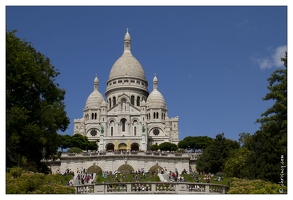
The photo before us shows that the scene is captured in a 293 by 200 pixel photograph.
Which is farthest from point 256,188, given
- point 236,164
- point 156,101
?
point 156,101

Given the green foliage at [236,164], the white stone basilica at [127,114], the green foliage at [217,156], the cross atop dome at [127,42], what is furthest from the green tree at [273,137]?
the cross atop dome at [127,42]

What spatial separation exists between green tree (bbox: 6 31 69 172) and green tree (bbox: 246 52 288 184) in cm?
1321

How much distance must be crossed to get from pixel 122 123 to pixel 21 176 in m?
74.5

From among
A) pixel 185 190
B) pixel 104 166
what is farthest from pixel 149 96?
pixel 185 190

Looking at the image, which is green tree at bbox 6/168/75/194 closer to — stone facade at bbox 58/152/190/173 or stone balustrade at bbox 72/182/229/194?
stone balustrade at bbox 72/182/229/194

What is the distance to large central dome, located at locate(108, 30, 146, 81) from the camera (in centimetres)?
11050

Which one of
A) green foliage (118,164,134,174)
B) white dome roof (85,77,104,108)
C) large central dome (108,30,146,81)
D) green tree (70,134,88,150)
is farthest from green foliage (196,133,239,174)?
large central dome (108,30,146,81)

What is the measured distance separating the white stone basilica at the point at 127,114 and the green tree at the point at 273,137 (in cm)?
5710

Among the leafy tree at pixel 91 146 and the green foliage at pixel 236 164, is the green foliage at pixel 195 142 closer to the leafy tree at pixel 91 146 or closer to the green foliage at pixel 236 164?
the leafy tree at pixel 91 146

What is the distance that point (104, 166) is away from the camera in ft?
192

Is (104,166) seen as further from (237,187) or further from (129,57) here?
(129,57)

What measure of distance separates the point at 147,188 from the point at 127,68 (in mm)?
88210

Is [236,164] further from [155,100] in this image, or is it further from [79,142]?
[155,100]

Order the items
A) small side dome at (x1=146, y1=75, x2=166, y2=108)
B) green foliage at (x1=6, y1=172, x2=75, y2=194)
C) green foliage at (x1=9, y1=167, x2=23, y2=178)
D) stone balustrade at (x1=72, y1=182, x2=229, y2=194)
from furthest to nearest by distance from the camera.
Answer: small side dome at (x1=146, y1=75, x2=166, y2=108)
green foliage at (x1=9, y1=167, x2=23, y2=178)
stone balustrade at (x1=72, y1=182, x2=229, y2=194)
green foliage at (x1=6, y1=172, x2=75, y2=194)
